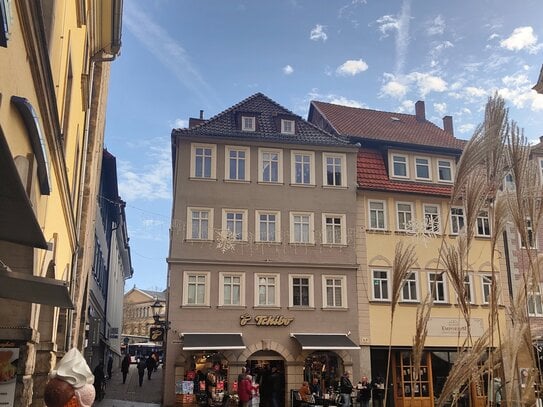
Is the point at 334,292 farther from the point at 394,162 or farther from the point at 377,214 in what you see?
the point at 394,162

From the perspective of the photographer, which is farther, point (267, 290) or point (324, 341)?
point (267, 290)

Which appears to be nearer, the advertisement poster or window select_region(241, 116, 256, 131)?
the advertisement poster

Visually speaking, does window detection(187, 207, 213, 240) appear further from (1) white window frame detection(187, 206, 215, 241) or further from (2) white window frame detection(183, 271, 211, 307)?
(2) white window frame detection(183, 271, 211, 307)

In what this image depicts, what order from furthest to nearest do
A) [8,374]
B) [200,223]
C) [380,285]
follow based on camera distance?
[380,285] → [200,223] → [8,374]

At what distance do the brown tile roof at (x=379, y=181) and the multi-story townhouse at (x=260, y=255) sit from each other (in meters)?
0.69

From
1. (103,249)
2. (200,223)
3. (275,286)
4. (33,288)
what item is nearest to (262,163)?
(200,223)

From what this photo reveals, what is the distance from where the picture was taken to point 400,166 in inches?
1091

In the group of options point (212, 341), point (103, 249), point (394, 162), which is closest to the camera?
point (212, 341)

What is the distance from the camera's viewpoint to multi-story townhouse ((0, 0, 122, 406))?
4.04 meters

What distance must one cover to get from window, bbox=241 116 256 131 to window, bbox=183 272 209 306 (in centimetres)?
644

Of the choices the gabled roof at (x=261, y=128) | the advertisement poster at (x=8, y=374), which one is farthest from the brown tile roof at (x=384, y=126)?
the advertisement poster at (x=8, y=374)

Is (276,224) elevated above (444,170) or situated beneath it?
situated beneath

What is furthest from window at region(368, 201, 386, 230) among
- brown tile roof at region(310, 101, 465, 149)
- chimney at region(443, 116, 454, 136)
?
chimney at region(443, 116, 454, 136)

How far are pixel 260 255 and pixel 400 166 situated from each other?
7627 millimetres
